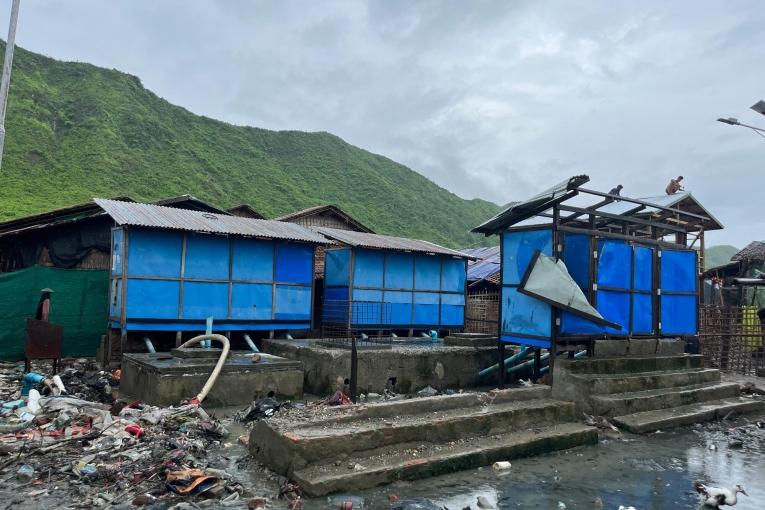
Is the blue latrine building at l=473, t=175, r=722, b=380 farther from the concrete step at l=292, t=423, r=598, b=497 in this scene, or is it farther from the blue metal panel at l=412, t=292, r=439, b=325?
the blue metal panel at l=412, t=292, r=439, b=325

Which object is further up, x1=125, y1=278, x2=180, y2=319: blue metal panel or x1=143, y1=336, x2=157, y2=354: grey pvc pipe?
x1=125, y1=278, x2=180, y2=319: blue metal panel

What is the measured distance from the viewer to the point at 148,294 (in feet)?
39.1

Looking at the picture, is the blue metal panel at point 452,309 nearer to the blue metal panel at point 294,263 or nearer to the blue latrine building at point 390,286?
the blue latrine building at point 390,286

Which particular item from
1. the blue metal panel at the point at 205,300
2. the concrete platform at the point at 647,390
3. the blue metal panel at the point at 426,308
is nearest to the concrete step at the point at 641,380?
the concrete platform at the point at 647,390

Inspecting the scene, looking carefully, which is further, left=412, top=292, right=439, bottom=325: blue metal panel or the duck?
left=412, top=292, right=439, bottom=325: blue metal panel

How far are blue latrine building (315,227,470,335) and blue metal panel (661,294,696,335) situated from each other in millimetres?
7014

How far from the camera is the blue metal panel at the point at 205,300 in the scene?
1241 centimetres

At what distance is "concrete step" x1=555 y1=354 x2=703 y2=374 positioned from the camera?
9.17 meters

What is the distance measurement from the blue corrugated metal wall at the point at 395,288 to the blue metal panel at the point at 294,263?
4.46 ft

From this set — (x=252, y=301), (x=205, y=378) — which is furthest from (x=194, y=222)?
(x=205, y=378)

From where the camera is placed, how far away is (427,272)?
16.8 metres

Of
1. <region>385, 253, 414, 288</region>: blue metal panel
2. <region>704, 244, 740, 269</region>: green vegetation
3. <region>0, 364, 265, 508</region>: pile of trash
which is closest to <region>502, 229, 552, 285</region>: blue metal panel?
<region>385, 253, 414, 288</region>: blue metal panel

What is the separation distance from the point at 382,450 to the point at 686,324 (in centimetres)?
887

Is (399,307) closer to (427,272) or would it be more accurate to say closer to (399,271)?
(399,271)
